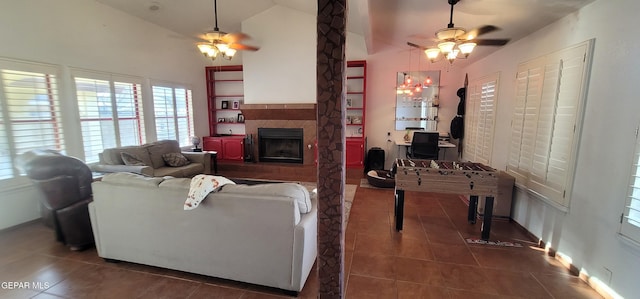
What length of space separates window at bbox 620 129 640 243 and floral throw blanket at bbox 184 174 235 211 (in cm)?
329

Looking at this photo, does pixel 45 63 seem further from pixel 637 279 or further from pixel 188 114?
pixel 637 279

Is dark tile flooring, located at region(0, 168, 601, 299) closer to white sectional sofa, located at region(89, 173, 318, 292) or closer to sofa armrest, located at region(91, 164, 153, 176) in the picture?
white sectional sofa, located at region(89, 173, 318, 292)

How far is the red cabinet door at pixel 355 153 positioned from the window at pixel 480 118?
2276mm

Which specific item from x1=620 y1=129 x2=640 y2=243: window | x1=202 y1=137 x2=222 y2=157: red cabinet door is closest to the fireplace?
x1=202 y1=137 x2=222 y2=157: red cabinet door

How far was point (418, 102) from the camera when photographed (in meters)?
6.30

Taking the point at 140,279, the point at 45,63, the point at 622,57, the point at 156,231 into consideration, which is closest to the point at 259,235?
the point at 156,231

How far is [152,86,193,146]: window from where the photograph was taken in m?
5.71

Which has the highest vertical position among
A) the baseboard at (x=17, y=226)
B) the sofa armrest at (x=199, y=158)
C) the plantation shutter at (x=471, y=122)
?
the plantation shutter at (x=471, y=122)

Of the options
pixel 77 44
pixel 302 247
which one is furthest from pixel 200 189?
pixel 77 44

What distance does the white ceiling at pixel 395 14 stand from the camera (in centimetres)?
272

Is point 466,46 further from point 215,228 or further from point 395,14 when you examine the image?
point 215,228

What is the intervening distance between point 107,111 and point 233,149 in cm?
279

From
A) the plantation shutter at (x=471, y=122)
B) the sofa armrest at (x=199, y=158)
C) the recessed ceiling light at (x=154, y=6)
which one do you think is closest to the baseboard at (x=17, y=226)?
the sofa armrest at (x=199, y=158)

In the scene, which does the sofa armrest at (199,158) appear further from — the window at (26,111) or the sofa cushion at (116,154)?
the window at (26,111)
